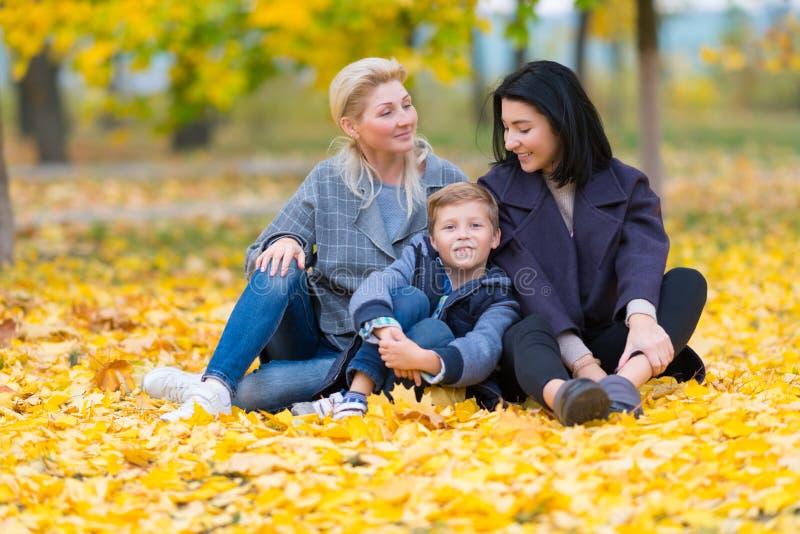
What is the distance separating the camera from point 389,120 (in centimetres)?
372

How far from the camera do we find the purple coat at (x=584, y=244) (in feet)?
11.7

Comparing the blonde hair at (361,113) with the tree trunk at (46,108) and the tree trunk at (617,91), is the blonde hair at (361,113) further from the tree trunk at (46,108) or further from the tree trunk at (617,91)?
the tree trunk at (617,91)

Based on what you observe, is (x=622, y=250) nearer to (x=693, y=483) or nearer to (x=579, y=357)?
(x=579, y=357)

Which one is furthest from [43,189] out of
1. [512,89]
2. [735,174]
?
[512,89]

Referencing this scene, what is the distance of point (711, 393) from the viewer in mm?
3529

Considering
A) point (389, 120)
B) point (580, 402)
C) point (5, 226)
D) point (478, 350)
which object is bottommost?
point (580, 402)

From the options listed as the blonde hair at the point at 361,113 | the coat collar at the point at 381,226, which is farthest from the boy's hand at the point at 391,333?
the blonde hair at the point at 361,113

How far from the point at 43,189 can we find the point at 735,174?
9706 mm

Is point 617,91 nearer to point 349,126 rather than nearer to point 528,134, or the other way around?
point 349,126

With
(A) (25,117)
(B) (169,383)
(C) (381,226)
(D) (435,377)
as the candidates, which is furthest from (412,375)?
(A) (25,117)

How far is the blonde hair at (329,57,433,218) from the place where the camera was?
12.3 ft

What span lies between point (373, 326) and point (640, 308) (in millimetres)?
905

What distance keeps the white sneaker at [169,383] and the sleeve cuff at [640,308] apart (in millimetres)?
1573

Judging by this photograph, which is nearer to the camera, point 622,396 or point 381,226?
point 622,396
